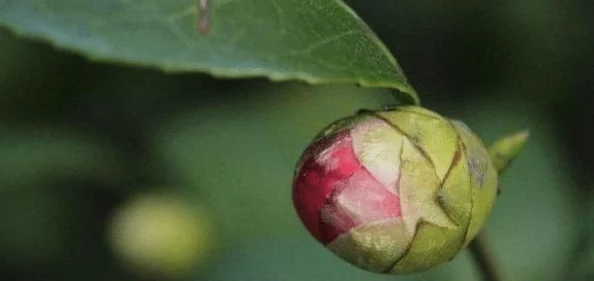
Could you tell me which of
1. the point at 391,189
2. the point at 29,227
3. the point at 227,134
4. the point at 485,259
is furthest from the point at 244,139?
the point at 391,189

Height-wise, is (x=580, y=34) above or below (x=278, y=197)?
above

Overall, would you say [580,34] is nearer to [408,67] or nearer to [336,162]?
[408,67]

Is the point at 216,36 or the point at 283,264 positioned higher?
the point at 216,36

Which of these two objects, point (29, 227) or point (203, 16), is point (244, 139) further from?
point (203, 16)

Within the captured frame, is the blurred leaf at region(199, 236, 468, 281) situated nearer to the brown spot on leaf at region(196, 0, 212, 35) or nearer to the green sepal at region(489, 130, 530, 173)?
the green sepal at region(489, 130, 530, 173)

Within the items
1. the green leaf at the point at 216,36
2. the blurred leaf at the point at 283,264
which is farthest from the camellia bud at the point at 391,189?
the blurred leaf at the point at 283,264

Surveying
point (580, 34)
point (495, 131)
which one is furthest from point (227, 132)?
point (580, 34)

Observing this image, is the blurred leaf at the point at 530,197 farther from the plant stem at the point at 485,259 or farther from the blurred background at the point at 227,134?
the plant stem at the point at 485,259
